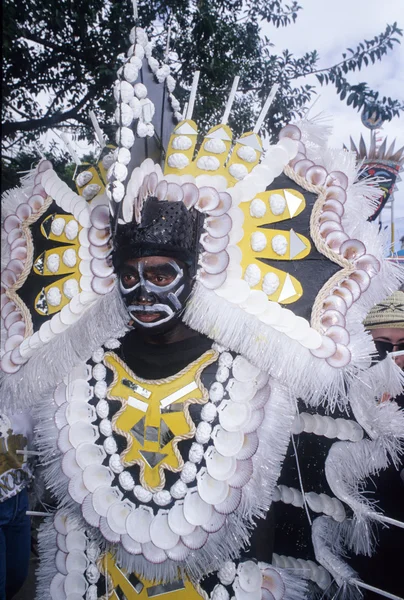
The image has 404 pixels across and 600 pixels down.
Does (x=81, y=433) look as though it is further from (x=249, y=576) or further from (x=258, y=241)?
(x=258, y=241)

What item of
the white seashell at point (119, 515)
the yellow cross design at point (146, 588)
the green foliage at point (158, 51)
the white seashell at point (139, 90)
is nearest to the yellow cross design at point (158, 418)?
the white seashell at point (119, 515)

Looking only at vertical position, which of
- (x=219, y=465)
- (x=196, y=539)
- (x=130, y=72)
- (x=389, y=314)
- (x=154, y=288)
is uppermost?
(x=130, y=72)

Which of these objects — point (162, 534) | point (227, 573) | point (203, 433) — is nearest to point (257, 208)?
point (203, 433)

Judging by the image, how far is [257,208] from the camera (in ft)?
Answer: 5.73

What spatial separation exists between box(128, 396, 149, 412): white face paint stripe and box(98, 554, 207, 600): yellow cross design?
0.58m

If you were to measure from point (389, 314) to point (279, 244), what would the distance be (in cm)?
93

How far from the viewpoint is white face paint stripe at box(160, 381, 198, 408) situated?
69.1 inches

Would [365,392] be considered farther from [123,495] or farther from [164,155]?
[164,155]

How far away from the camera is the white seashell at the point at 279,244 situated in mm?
1728

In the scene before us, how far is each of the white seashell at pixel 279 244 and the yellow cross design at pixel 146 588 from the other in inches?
47.1

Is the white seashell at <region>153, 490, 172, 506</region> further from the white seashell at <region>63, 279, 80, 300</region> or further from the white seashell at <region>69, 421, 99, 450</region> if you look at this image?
the white seashell at <region>63, 279, 80, 300</region>

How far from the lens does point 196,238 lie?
1.70 meters

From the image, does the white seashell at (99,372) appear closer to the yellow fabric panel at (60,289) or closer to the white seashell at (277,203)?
the yellow fabric panel at (60,289)

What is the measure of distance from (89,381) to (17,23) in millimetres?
2690
